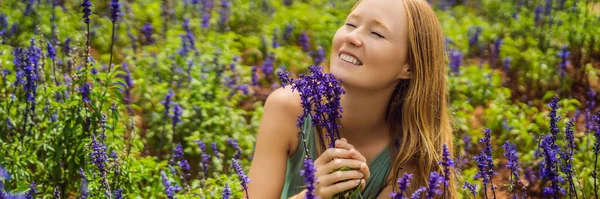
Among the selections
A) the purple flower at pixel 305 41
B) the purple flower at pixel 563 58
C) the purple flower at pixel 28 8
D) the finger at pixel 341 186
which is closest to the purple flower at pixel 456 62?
the purple flower at pixel 563 58

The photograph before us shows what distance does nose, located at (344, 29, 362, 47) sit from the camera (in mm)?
2672

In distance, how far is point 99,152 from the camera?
2814 millimetres

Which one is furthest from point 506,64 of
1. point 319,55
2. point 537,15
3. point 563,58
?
point 319,55

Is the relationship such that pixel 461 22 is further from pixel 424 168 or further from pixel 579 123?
pixel 424 168

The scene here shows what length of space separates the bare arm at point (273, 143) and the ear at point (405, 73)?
1.26 ft

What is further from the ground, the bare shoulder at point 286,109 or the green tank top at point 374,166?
the bare shoulder at point 286,109

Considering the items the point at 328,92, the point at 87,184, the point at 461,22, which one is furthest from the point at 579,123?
→ the point at 328,92

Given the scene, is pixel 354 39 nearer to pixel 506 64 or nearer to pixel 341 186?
pixel 341 186

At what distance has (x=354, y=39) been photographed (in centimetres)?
267

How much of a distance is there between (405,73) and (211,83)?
114 inches

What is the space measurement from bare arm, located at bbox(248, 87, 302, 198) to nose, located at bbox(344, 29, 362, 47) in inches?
15.7

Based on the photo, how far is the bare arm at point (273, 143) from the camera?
118 inches

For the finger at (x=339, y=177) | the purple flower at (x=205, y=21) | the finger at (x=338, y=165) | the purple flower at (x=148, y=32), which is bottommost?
the finger at (x=339, y=177)

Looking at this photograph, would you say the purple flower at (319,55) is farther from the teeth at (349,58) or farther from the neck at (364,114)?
the teeth at (349,58)
